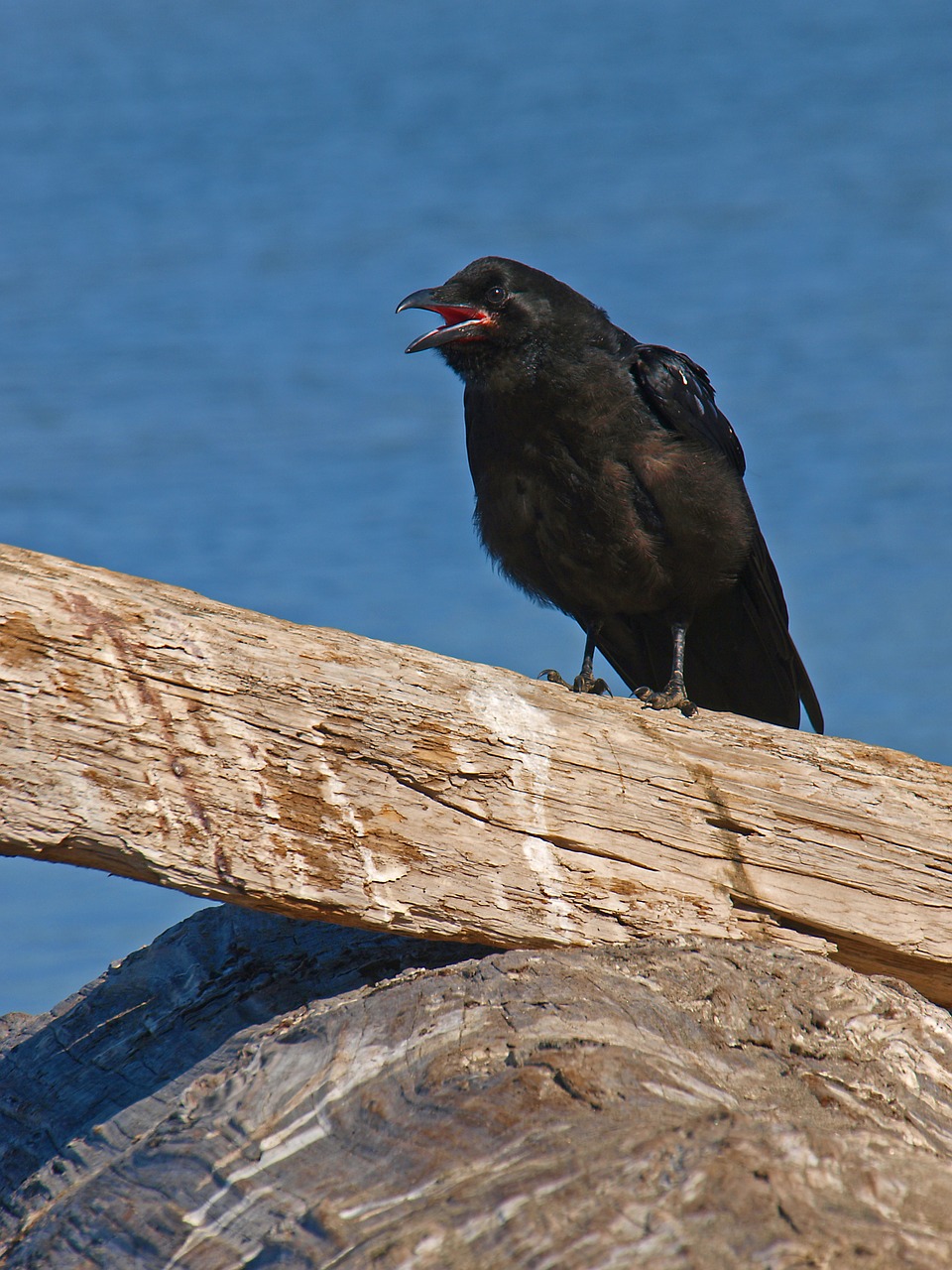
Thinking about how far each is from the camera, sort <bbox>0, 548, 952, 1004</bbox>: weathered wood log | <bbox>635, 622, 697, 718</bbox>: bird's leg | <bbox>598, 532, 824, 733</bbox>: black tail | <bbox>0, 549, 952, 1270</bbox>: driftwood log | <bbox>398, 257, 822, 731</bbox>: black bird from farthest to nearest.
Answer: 1. <bbox>598, 532, 824, 733</bbox>: black tail
2. <bbox>398, 257, 822, 731</bbox>: black bird
3. <bbox>635, 622, 697, 718</bbox>: bird's leg
4. <bbox>0, 548, 952, 1004</bbox>: weathered wood log
5. <bbox>0, 549, 952, 1270</bbox>: driftwood log

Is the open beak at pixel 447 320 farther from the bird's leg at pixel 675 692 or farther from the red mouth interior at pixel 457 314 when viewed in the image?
the bird's leg at pixel 675 692

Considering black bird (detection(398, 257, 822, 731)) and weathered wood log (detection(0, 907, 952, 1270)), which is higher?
black bird (detection(398, 257, 822, 731))

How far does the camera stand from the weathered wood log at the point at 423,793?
2.80 meters

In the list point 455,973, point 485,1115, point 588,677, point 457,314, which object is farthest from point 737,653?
point 485,1115

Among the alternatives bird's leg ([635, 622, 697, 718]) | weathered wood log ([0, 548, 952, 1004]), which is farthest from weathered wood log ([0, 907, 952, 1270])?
bird's leg ([635, 622, 697, 718])

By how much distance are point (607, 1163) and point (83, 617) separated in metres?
1.63

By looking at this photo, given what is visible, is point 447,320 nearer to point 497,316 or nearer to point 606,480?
point 497,316

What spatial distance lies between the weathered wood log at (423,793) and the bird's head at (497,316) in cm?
215

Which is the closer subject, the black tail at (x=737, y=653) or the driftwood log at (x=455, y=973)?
the driftwood log at (x=455, y=973)

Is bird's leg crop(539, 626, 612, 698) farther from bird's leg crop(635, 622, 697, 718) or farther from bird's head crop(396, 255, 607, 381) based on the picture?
bird's head crop(396, 255, 607, 381)

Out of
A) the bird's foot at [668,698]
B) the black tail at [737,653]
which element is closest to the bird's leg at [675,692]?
the bird's foot at [668,698]

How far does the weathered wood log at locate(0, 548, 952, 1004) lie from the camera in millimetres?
2801

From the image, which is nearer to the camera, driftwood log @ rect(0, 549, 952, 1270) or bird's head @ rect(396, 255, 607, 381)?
driftwood log @ rect(0, 549, 952, 1270)

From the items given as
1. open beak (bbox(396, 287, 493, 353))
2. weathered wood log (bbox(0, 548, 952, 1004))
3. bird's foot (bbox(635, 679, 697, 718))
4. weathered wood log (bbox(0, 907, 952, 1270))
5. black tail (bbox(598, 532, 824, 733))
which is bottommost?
weathered wood log (bbox(0, 907, 952, 1270))
